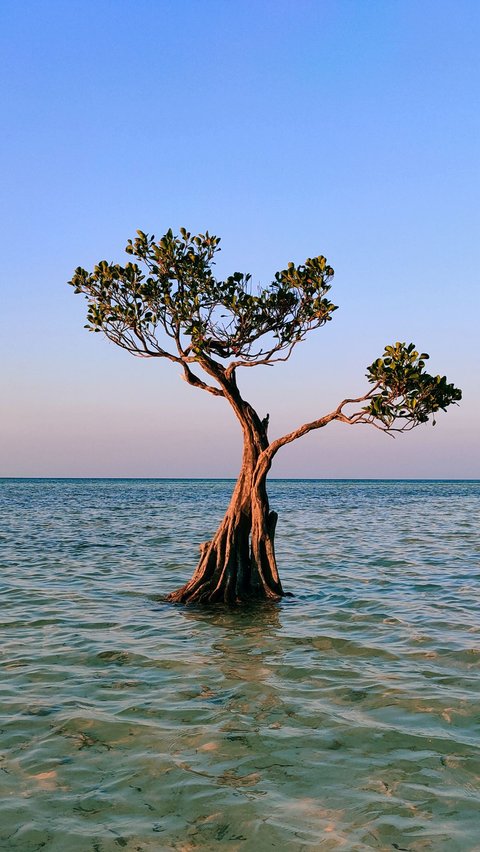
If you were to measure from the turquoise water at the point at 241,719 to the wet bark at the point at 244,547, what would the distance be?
2.40 feet

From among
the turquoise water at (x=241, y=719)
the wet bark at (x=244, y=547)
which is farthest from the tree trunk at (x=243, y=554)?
the turquoise water at (x=241, y=719)

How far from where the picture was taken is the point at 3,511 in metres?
51.4

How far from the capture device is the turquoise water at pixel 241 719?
5906 millimetres

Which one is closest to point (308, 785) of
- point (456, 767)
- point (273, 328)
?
point (456, 767)

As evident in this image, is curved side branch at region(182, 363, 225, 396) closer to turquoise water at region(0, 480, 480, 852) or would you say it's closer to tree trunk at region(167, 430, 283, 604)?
tree trunk at region(167, 430, 283, 604)

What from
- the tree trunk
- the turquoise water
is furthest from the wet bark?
the turquoise water

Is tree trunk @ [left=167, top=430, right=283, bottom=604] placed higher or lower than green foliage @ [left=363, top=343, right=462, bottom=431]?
lower

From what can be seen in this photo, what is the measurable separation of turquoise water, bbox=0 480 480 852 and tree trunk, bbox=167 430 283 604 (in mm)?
686

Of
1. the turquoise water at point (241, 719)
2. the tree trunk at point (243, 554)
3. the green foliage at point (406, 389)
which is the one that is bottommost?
the turquoise water at point (241, 719)

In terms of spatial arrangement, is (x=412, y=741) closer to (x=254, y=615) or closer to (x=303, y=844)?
(x=303, y=844)

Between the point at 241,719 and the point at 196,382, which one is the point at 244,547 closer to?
the point at 196,382

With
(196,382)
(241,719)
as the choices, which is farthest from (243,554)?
(241,719)

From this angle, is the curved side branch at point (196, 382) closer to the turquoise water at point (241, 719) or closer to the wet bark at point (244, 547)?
the wet bark at point (244, 547)

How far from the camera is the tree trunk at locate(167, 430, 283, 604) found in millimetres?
15906
